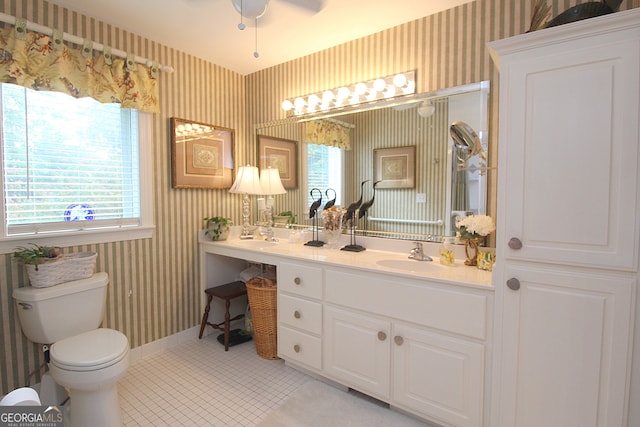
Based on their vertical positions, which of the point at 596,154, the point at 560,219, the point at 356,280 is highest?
the point at 596,154

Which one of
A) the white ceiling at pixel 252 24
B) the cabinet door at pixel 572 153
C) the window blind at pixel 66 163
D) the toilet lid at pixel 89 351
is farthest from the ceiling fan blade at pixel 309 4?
the toilet lid at pixel 89 351

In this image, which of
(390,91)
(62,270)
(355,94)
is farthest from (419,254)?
(62,270)

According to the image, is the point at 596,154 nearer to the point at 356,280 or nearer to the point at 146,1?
the point at 356,280

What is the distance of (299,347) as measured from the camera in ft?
6.98

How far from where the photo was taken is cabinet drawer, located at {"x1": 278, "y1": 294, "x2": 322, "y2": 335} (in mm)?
2021

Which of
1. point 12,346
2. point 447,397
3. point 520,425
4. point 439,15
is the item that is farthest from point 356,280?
point 12,346

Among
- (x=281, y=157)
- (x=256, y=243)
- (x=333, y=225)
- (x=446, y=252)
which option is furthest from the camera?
(x=281, y=157)

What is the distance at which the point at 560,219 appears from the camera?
4.18ft

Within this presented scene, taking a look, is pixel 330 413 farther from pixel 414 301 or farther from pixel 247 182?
pixel 247 182

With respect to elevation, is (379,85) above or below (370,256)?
above

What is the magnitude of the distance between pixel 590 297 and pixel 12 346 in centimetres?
294

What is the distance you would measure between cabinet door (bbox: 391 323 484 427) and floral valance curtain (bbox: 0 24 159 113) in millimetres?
2338

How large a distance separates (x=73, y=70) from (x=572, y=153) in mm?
2715

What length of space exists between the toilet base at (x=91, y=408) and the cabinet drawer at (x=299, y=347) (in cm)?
102
